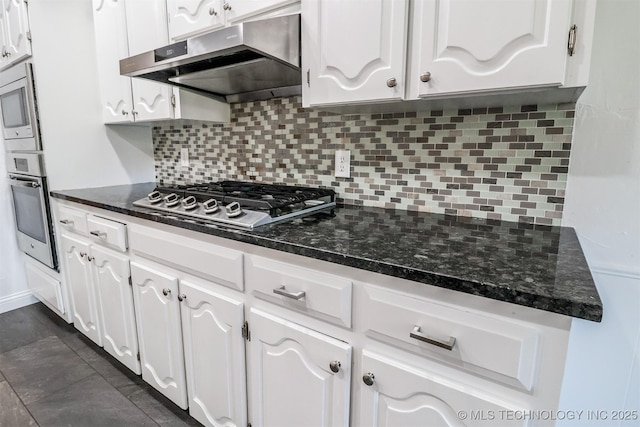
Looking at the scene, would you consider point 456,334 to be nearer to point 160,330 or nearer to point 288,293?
point 288,293

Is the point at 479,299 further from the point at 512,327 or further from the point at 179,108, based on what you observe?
the point at 179,108

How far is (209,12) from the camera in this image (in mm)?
1451

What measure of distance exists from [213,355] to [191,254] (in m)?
0.38

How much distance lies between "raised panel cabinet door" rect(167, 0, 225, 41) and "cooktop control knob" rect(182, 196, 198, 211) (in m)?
0.74

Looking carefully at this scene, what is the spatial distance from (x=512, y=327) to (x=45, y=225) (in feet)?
8.18

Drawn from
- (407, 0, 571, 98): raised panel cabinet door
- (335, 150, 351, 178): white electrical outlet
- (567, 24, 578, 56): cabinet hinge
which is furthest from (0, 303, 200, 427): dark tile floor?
(567, 24, 578, 56): cabinet hinge

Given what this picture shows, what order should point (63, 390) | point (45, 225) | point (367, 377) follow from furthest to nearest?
point (45, 225) < point (63, 390) < point (367, 377)

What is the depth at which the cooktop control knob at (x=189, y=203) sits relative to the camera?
1314 millimetres

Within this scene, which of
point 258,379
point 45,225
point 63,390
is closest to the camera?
point 258,379

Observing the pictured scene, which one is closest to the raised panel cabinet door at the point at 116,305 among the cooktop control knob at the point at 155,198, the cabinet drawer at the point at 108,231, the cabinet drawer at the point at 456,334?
the cabinet drawer at the point at 108,231

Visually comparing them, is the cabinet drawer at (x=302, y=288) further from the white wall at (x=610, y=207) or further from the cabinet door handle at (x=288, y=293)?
the white wall at (x=610, y=207)

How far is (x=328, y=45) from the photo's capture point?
1166 millimetres

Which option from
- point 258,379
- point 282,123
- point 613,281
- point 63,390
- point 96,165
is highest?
point 282,123

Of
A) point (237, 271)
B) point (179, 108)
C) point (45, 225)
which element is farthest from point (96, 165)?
point (237, 271)
